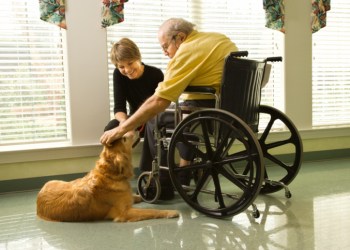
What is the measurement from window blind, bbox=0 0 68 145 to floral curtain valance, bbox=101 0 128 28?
1.23 ft

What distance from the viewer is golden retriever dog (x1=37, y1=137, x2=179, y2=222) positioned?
6.71ft

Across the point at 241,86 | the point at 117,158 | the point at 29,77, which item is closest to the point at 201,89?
the point at 241,86

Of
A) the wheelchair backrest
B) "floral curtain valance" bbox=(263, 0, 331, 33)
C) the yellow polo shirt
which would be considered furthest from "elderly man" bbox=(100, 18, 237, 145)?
"floral curtain valance" bbox=(263, 0, 331, 33)

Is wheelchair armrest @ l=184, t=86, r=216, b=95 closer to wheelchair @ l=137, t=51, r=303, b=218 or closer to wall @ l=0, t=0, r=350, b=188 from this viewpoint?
wheelchair @ l=137, t=51, r=303, b=218

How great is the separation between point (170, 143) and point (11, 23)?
64.9 inches

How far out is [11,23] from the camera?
2822 mm

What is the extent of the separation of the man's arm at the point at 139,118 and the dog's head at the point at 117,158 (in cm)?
4

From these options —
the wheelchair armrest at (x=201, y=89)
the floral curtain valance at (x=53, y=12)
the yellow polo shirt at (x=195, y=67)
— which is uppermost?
the floral curtain valance at (x=53, y=12)

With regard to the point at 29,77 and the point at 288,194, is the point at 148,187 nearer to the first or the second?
the point at 288,194

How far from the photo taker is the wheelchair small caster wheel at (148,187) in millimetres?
2324

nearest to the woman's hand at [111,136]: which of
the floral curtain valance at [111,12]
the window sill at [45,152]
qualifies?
the window sill at [45,152]

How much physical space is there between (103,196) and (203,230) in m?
0.57

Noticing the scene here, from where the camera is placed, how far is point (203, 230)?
1935 mm

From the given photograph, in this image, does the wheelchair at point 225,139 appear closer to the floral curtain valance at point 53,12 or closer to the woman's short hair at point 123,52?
the woman's short hair at point 123,52
